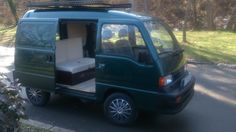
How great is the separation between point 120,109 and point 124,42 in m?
1.15

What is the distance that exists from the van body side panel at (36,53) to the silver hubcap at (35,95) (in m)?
0.15

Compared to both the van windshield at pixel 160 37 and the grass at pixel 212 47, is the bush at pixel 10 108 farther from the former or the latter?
the grass at pixel 212 47

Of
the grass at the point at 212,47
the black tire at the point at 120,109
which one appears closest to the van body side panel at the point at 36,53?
the black tire at the point at 120,109

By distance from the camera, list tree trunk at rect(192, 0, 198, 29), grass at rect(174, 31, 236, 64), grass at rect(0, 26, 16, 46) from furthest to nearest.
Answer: tree trunk at rect(192, 0, 198, 29), grass at rect(0, 26, 16, 46), grass at rect(174, 31, 236, 64)

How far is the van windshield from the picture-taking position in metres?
6.18

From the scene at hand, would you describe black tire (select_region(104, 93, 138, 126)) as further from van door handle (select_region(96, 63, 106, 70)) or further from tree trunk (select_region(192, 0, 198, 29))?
tree trunk (select_region(192, 0, 198, 29))

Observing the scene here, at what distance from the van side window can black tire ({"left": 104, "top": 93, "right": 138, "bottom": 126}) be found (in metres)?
0.74

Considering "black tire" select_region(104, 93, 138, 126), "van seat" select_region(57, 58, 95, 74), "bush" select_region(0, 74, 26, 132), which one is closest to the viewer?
"bush" select_region(0, 74, 26, 132)

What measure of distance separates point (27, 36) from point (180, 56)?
2.97 meters

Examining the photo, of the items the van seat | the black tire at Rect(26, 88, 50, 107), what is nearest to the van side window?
the van seat

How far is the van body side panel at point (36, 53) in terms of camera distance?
700 cm

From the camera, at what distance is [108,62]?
6.32m

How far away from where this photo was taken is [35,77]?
7258 mm

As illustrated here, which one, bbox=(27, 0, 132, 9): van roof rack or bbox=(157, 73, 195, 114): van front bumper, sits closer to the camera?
bbox=(157, 73, 195, 114): van front bumper
